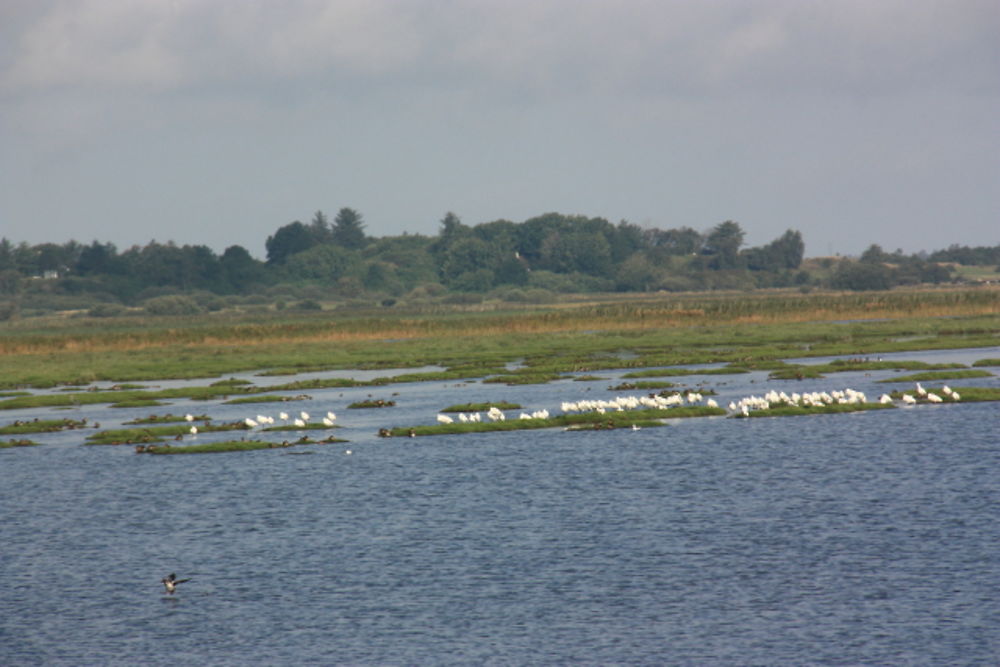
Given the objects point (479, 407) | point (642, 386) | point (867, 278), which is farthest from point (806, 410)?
point (867, 278)

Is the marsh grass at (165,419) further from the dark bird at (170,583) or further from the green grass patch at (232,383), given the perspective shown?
the dark bird at (170,583)

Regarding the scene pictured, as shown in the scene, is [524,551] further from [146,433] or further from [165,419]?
[165,419]

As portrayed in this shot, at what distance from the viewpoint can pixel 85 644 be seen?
20.8m

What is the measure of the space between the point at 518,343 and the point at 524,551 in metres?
66.5

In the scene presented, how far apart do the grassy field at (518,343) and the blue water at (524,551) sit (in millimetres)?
25538

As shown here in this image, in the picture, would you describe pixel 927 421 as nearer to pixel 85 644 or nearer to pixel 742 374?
pixel 742 374

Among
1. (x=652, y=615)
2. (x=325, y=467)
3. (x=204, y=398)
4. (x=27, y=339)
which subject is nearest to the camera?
(x=652, y=615)

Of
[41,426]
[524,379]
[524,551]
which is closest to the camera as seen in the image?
[524,551]

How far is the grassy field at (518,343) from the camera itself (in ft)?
238

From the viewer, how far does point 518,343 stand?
9219cm

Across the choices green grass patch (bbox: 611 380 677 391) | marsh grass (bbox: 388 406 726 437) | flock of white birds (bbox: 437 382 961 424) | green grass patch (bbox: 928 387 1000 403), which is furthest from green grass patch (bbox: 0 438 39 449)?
green grass patch (bbox: 928 387 1000 403)

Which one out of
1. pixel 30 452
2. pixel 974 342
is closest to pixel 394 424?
pixel 30 452

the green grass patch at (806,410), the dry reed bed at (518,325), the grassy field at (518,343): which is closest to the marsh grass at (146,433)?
the grassy field at (518,343)

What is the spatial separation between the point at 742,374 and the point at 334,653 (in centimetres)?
4554
